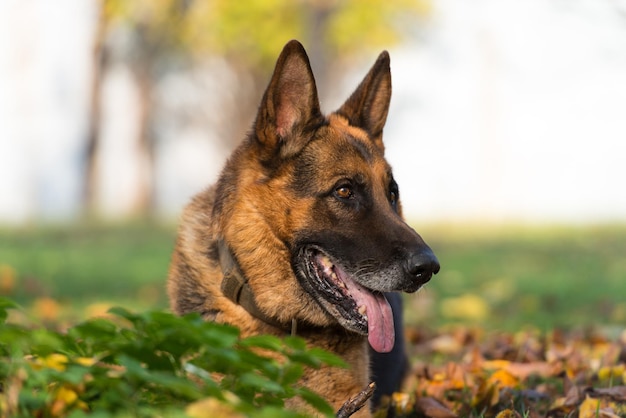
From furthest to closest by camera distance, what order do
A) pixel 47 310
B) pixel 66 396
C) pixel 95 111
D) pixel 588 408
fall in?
pixel 95 111, pixel 47 310, pixel 588 408, pixel 66 396

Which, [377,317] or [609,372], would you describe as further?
[609,372]

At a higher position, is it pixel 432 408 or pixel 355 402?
pixel 355 402

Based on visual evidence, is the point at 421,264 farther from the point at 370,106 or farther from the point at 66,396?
the point at 66,396

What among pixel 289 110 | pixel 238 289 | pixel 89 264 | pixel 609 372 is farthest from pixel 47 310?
pixel 609 372

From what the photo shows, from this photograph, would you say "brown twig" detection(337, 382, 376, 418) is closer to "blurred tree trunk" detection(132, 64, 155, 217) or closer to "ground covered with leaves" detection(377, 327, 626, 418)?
"ground covered with leaves" detection(377, 327, 626, 418)

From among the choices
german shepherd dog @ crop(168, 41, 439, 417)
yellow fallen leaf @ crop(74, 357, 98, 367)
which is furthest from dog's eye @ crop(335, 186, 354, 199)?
yellow fallen leaf @ crop(74, 357, 98, 367)

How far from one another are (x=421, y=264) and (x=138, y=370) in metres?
1.85

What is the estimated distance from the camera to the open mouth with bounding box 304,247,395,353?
12.6ft

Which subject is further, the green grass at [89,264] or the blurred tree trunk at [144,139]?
the blurred tree trunk at [144,139]

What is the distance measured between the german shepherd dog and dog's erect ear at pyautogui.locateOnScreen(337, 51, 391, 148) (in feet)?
1.19

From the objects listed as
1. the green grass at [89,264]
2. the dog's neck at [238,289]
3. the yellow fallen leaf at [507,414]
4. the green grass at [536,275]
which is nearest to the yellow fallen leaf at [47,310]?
the green grass at [89,264]

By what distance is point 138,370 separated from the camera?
210cm

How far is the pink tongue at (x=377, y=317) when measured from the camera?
3809 mm

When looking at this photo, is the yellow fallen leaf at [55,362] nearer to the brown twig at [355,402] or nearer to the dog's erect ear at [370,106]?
the brown twig at [355,402]
